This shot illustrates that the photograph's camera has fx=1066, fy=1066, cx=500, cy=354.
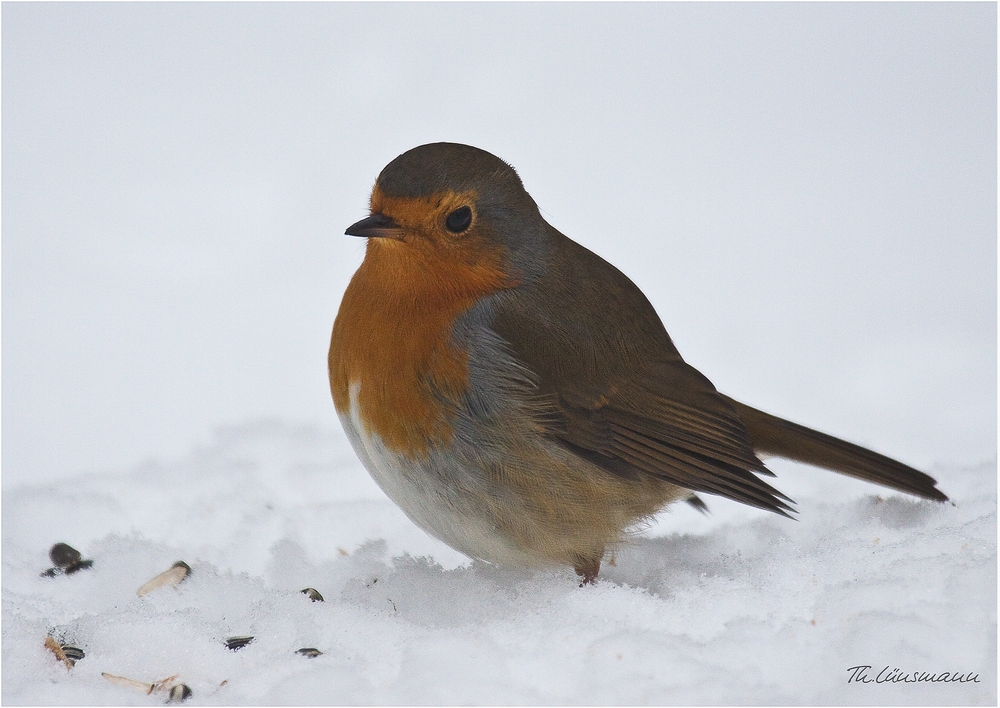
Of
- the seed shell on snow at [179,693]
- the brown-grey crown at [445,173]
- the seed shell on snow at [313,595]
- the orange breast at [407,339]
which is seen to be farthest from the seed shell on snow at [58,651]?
the brown-grey crown at [445,173]

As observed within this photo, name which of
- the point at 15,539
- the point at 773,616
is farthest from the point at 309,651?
the point at 15,539

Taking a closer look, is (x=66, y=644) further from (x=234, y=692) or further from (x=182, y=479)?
(x=182, y=479)

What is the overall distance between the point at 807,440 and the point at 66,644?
243cm

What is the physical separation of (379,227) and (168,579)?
135 cm

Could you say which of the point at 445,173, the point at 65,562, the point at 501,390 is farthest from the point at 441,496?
the point at 65,562

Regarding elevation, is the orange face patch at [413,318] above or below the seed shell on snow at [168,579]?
above

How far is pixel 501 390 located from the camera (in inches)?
127

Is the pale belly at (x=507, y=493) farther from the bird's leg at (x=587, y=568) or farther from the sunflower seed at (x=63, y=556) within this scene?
the sunflower seed at (x=63, y=556)

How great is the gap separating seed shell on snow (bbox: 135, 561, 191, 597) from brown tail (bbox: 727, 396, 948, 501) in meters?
1.93

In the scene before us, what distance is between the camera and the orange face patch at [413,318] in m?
3.17

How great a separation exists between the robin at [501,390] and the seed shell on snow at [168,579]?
29.2 inches

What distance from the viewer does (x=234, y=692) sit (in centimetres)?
268

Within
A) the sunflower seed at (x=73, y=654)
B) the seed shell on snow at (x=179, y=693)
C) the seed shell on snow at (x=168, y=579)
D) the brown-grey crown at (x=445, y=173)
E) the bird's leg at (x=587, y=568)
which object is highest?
the brown-grey crown at (x=445, y=173)
